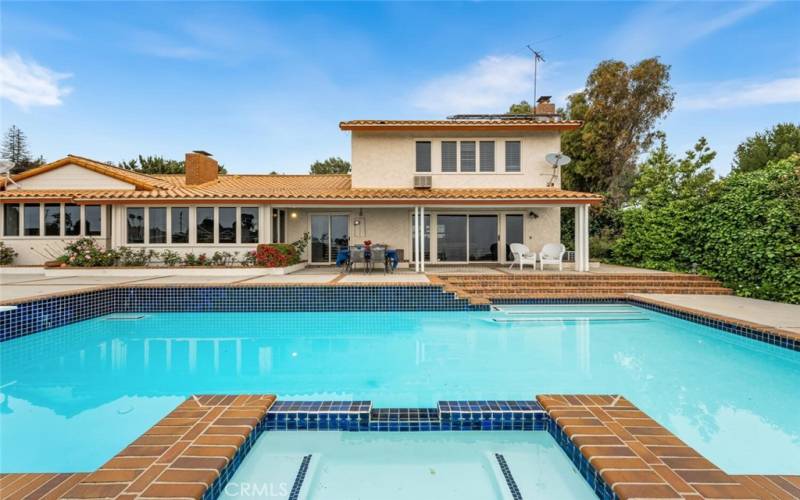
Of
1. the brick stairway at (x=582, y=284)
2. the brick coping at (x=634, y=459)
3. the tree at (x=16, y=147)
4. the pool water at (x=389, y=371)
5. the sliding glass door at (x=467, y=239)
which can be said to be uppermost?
the tree at (x=16, y=147)

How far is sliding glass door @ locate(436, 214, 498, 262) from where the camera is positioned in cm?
1612

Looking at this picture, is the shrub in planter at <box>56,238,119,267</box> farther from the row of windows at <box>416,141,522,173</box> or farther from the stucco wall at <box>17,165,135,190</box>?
the row of windows at <box>416,141,522,173</box>

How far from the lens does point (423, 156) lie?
15.8 metres

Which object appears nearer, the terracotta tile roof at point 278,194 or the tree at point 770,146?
the terracotta tile roof at point 278,194

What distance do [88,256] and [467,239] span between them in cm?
1378

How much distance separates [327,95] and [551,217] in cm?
1364

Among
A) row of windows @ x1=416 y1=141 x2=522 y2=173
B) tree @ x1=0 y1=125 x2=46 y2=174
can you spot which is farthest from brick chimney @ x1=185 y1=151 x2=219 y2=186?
tree @ x1=0 y1=125 x2=46 y2=174

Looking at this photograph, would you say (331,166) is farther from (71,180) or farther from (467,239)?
(467,239)

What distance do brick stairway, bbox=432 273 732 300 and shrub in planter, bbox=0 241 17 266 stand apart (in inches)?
651

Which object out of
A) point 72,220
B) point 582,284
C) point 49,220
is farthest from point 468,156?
point 49,220

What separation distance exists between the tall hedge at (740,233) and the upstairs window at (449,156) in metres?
7.19

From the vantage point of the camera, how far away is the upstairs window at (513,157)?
1583 cm

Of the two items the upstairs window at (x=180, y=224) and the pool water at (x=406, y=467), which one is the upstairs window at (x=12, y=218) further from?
the pool water at (x=406, y=467)

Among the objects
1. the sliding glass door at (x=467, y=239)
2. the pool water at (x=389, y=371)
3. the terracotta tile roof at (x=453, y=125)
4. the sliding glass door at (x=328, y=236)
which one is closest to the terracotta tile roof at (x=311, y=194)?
the sliding glass door at (x=328, y=236)
